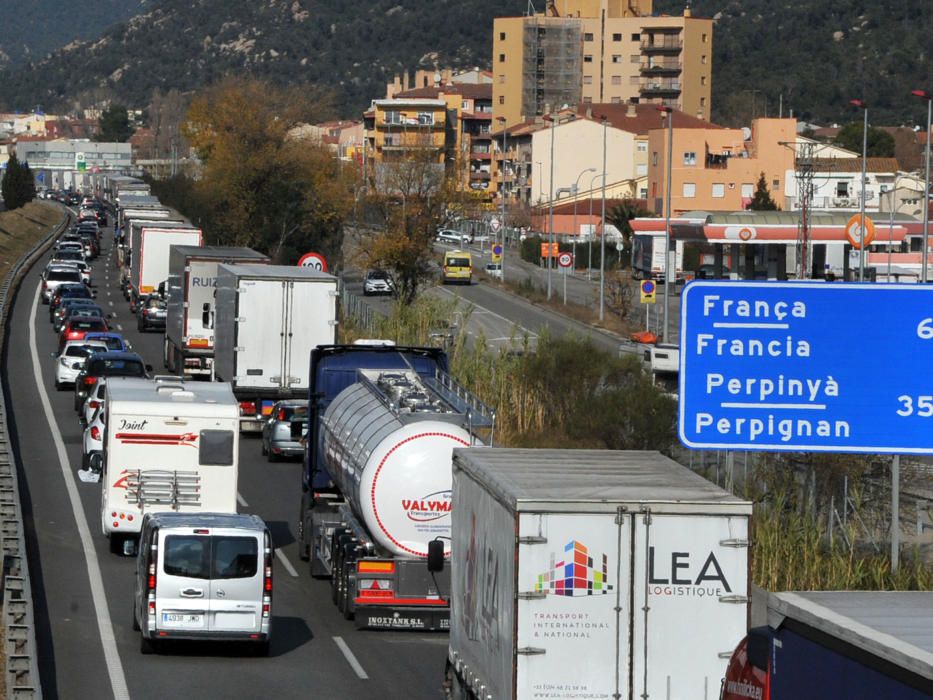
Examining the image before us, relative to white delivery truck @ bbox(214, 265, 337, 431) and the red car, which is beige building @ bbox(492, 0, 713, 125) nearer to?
the red car

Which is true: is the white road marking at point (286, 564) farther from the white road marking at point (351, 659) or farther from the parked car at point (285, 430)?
the parked car at point (285, 430)

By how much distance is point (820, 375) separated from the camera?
14.2 metres

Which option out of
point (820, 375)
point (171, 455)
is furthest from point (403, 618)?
point (820, 375)

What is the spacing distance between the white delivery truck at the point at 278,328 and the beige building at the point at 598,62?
12551 centimetres

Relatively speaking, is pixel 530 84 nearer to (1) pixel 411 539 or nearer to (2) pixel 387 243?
(2) pixel 387 243

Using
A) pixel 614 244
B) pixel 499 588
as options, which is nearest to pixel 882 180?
pixel 614 244

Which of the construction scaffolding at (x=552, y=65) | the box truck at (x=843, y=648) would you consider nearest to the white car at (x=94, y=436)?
the box truck at (x=843, y=648)

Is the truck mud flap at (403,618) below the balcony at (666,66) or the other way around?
below

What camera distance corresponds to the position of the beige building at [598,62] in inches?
6358

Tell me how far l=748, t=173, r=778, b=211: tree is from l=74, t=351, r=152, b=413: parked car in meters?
75.9

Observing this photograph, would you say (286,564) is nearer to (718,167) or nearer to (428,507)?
(428,507)

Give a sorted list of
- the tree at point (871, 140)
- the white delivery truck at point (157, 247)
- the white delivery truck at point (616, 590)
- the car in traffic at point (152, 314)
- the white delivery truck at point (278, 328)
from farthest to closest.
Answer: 1. the tree at point (871, 140)
2. the white delivery truck at point (157, 247)
3. the car in traffic at point (152, 314)
4. the white delivery truck at point (278, 328)
5. the white delivery truck at point (616, 590)

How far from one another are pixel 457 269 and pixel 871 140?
250 feet

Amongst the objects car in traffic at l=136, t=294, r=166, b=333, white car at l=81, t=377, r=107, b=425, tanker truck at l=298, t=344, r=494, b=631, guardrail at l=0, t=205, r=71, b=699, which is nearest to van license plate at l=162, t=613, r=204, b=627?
guardrail at l=0, t=205, r=71, b=699
